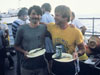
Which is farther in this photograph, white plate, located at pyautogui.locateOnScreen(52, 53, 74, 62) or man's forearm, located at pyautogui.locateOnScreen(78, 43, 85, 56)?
man's forearm, located at pyautogui.locateOnScreen(78, 43, 85, 56)

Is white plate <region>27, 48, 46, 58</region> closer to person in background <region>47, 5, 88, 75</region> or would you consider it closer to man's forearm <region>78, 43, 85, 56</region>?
person in background <region>47, 5, 88, 75</region>

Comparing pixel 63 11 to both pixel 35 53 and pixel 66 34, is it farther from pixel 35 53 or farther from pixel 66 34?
pixel 35 53

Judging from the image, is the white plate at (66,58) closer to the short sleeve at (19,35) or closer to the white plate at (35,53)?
the white plate at (35,53)

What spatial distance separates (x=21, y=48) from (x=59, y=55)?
1.76ft

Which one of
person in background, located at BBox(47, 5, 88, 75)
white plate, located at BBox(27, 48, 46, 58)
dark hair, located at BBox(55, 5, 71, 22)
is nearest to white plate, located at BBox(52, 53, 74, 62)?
person in background, located at BBox(47, 5, 88, 75)

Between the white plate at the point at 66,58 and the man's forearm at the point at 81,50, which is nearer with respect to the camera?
the white plate at the point at 66,58

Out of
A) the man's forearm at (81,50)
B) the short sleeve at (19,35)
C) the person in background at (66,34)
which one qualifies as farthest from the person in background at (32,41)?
the man's forearm at (81,50)

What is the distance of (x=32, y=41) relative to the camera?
215 cm

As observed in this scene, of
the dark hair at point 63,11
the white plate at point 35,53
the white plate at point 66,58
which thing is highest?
the dark hair at point 63,11

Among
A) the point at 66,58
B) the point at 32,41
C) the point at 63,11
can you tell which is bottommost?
the point at 66,58

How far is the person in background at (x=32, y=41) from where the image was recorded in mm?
2146

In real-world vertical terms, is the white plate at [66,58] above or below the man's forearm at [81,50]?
below

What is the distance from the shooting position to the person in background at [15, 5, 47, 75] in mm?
2146

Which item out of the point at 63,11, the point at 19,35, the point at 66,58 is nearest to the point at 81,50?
the point at 66,58
